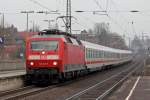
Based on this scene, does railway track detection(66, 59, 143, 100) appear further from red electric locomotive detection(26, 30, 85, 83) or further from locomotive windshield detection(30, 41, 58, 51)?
locomotive windshield detection(30, 41, 58, 51)

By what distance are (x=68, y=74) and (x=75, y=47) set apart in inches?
120

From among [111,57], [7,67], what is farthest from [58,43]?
[111,57]

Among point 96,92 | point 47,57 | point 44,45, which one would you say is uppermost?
point 44,45

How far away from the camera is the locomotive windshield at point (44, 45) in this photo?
2900cm

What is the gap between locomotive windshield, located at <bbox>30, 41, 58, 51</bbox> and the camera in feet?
95.1

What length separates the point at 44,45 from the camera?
2911cm

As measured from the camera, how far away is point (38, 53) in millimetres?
28828

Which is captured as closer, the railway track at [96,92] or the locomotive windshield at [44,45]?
the railway track at [96,92]

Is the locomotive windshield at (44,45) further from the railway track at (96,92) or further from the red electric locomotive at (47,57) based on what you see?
the railway track at (96,92)

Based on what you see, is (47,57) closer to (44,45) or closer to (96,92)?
(44,45)

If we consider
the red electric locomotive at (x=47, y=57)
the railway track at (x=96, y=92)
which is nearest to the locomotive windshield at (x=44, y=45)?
the red electric locomotive at (x=47, y=57)

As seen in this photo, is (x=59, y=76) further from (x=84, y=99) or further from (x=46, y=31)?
(x=84, y=99)

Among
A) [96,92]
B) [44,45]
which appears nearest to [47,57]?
[44,45]

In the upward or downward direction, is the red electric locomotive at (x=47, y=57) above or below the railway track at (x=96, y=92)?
above
